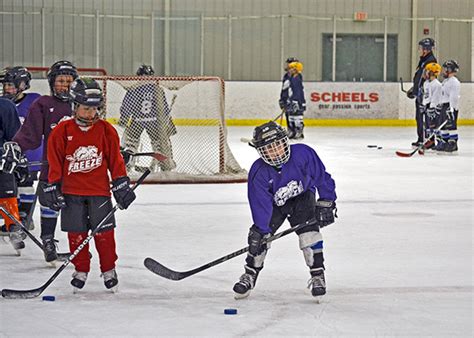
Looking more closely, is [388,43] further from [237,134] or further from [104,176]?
[104,176]

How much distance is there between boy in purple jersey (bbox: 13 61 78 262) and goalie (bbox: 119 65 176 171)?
12.1 feet

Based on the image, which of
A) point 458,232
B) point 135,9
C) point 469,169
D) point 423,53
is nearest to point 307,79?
point 135,9

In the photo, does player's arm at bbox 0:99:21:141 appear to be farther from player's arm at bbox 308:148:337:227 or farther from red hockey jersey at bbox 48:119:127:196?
player's arm at bbox 308:148:337:227

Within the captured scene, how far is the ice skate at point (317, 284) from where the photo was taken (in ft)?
12.5

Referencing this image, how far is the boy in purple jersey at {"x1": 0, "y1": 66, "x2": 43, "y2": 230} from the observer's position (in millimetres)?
5332

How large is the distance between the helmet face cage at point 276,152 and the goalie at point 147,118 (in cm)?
468

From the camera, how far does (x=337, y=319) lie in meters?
3.57

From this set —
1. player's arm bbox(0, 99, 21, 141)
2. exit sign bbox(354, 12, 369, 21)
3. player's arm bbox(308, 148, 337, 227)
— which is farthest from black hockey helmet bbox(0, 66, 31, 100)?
exit sign bbox(354, 12, 369, 21)

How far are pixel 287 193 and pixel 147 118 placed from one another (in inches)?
187

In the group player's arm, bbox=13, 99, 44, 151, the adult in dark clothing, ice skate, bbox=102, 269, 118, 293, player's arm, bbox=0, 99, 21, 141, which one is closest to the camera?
ice skate, bbox=102, 269, 118, 293

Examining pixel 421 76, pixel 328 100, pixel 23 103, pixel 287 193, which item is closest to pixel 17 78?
pixel 23 103

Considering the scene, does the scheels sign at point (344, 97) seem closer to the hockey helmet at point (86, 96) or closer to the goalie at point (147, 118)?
the goalie at point (147, 118)

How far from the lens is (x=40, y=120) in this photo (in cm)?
465

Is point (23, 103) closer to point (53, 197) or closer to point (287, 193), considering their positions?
point (53, 197)
